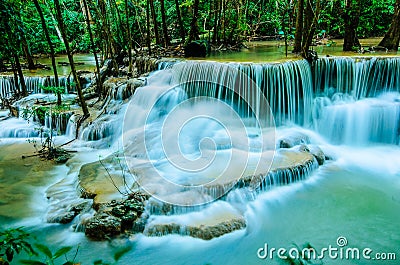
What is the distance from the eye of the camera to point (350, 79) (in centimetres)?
930

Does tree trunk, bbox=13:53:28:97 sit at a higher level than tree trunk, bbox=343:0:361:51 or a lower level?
lower

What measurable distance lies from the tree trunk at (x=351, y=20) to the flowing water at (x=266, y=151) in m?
3.00

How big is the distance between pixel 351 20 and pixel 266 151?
707cm

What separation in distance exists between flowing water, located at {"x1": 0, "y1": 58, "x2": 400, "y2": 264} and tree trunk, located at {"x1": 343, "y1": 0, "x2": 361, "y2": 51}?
300cm

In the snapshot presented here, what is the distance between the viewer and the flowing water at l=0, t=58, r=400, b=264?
4.86m

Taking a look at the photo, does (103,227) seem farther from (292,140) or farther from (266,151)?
(292,140)

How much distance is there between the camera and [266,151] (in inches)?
281

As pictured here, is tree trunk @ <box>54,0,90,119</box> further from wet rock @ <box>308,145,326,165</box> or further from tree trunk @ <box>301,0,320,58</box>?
tree trunk @ <box>301,0,320,58</box>

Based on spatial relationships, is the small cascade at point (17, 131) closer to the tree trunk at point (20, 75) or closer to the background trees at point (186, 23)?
the tree trunk at point (20, 75)

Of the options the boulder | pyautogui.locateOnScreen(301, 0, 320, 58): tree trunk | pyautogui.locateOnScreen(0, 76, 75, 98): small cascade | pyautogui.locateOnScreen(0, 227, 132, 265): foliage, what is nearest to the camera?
pyautogui.locateOnScreen(0, 227, 132, 265): foliage

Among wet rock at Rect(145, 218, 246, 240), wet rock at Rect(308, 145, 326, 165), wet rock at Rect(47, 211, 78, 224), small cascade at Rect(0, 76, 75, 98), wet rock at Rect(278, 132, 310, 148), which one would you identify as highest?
small cascade at Rect(0, 76, 75, 98)

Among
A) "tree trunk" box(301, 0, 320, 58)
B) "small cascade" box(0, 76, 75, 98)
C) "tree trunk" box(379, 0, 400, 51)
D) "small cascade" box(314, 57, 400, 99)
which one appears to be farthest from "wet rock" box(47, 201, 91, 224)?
"tree trunk" box(379, 0, 400, 51)

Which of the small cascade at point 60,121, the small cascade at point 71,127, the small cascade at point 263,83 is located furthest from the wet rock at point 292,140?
the small cascade at point 60,121

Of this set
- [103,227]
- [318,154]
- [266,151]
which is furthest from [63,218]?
[318,154]
